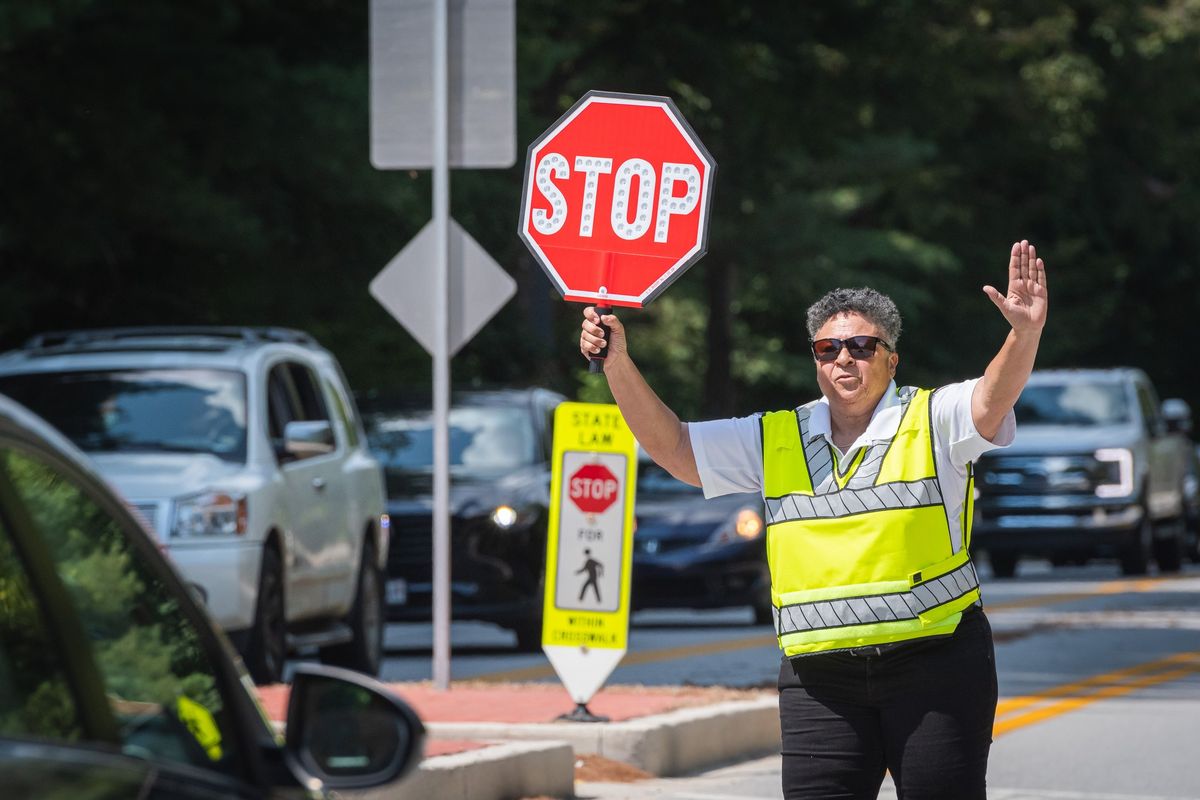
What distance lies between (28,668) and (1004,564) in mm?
28196

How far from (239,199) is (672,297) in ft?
81.4

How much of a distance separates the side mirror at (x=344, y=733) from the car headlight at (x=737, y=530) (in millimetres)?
15460

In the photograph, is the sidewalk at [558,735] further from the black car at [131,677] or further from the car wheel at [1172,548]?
the car wheel at [1172,548]

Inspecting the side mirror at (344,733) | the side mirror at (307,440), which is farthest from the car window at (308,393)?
the side mirror at (344,733)

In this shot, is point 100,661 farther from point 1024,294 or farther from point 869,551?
point 1024,294

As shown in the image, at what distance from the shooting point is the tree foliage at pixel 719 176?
19750 millimetres

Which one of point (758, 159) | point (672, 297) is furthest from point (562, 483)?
point (672, 297)

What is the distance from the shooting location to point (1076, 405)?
93.6 ft

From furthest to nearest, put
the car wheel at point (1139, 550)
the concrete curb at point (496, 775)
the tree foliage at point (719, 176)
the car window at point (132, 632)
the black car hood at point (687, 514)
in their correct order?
the car wheel at point (1139, 550) → the tree foliage at point (719, 176) → the black car hood at point (687, 514) → the concrete curb at point (496, 775) → the car window at point (132, 632)

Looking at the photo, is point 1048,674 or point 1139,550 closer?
point 1048,674

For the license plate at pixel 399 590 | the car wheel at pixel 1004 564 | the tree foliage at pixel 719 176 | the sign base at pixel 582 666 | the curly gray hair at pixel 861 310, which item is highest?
the tree foliage at pixel 719 176

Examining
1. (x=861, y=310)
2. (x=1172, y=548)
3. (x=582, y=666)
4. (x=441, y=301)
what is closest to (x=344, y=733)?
(x=861, y=310)

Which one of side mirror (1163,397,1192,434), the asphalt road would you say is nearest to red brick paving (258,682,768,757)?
the asphalt road

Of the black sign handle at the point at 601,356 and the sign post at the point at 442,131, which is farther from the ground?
the sign post at the point at 442,131
